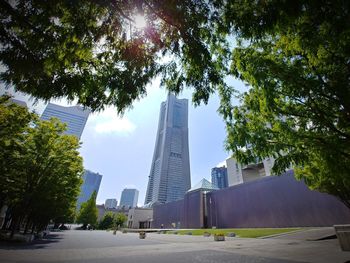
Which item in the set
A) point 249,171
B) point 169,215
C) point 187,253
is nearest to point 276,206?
point 249,171

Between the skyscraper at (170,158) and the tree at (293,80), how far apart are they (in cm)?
13668

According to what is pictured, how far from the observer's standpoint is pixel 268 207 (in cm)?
3619

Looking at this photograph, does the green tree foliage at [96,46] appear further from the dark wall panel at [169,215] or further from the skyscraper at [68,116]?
the skyscraper at [68,116]

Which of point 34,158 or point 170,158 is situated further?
point 170,158

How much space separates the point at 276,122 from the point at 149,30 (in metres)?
5.58

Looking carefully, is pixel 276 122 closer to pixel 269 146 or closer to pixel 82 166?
pixel 269 146

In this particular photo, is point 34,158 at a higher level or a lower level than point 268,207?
lower

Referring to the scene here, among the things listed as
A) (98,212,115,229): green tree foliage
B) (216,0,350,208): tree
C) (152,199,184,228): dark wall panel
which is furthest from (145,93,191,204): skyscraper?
(216,0,350,208): tree

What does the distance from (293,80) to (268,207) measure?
117 ft

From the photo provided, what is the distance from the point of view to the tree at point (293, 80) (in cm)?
355

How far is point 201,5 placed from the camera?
3826 millimetres

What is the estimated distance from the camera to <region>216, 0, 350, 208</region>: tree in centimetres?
355

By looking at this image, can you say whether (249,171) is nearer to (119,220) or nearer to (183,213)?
(183,213)

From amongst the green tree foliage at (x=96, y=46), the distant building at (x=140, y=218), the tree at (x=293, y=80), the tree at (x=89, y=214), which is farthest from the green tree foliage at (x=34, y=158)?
the distant building at (x=140, y=218)
